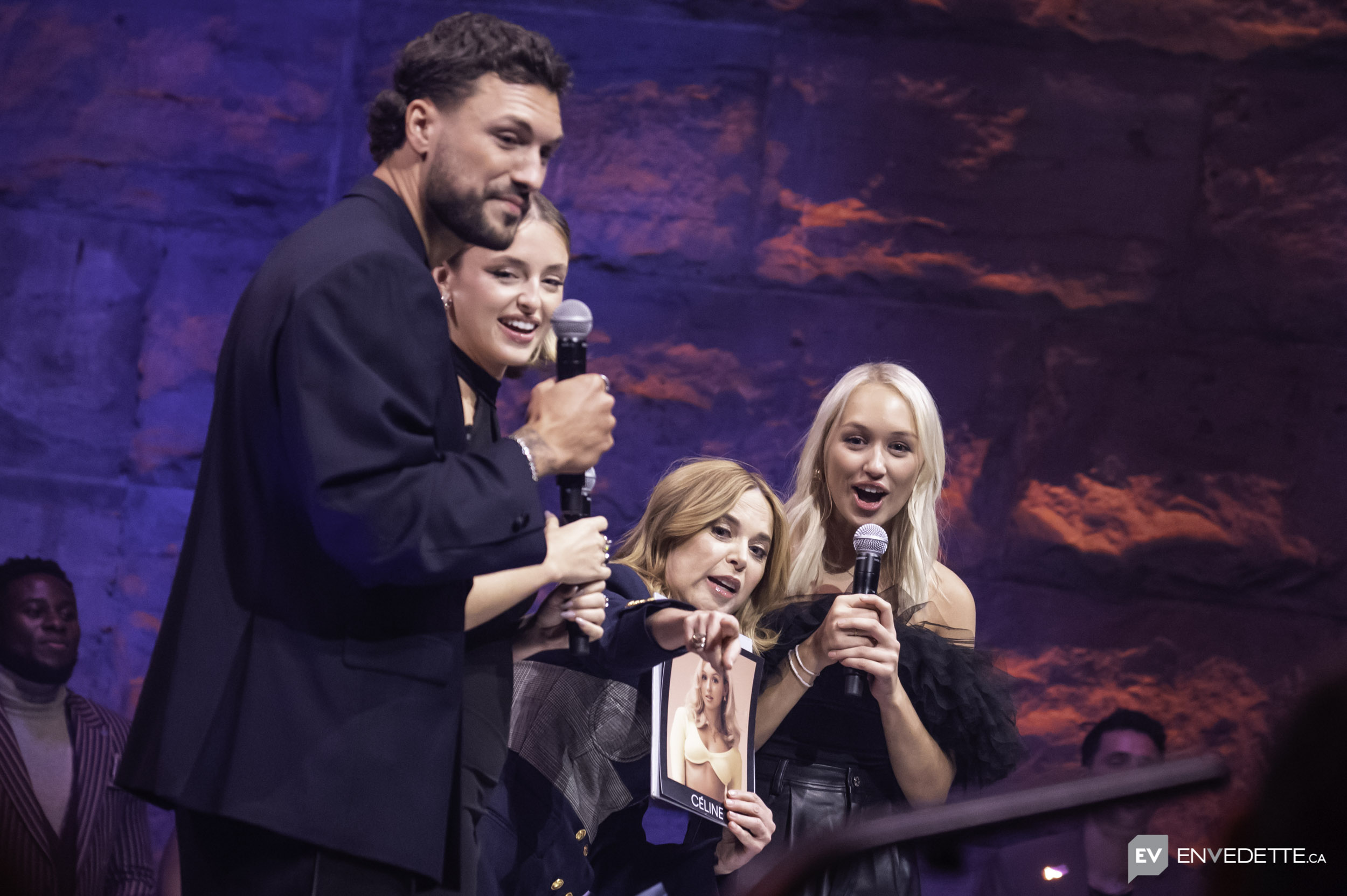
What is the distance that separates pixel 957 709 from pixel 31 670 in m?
2.26

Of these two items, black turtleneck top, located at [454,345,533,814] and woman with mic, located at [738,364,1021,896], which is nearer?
black turtleneck top, located at [454,345,533,814]

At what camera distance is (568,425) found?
5.38ft

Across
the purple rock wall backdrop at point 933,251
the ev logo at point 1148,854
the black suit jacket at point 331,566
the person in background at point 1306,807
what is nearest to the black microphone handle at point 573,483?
the black suit jacket at point 331,566

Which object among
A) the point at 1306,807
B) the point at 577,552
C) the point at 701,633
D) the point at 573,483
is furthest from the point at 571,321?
the point at 1306,807

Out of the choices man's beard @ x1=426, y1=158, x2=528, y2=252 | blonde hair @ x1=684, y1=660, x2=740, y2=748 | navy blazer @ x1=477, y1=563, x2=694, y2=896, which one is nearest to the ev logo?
blonde hair @ x1=684, y1=660, x2=740, y2=748

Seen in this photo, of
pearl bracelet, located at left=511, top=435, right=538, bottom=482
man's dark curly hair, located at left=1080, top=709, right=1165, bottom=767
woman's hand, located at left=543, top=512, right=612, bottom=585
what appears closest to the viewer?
pearl bracelet, located at left=511, top=435, right=538, bottom=482

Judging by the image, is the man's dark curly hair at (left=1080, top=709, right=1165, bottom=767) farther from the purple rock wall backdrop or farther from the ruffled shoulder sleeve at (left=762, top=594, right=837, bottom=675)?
the ruffled shoulder sleeve at (left=762, top=594, right=837, bottom=675)

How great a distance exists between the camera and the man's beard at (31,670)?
3209 mm

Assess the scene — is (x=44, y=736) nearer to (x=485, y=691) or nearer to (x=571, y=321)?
(x=485, y=691)

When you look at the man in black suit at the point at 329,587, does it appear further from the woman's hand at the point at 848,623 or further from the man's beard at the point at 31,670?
the man's beard at the point at 31,670

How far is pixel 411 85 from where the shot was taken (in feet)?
5.46

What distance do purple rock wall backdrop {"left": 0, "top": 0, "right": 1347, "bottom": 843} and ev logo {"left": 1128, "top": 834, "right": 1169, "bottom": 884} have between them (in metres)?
0.76

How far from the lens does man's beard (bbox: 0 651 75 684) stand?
3209 millimetres

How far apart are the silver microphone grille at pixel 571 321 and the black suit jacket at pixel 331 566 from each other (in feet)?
1.28
